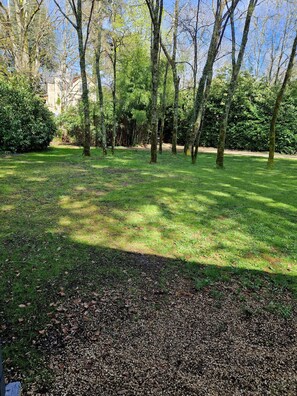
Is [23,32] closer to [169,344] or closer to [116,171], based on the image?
[116,171]

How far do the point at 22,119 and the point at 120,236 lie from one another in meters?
9.83

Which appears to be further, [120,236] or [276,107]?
[276,107]

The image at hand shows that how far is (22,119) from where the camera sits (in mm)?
11102

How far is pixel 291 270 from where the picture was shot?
2.81 meters

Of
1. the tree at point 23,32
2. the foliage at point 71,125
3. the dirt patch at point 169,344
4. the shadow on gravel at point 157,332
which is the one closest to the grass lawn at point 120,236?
the shadow on gravel at point 157,332

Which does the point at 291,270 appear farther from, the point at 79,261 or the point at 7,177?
the point at 7,177

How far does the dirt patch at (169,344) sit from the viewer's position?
1489mm

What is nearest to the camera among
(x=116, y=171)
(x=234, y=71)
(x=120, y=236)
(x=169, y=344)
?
(x=169, y=344)

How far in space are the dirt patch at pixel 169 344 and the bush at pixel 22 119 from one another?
1025 cm

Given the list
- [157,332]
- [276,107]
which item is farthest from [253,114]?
[157,332]

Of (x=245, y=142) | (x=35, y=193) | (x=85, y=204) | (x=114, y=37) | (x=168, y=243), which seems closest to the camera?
(x=168, y=243)

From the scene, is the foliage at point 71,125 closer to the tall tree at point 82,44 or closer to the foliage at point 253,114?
the tall tree at point 82,44

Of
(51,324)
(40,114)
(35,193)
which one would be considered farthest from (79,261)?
(40,114)

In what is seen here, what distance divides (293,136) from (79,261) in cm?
1675
